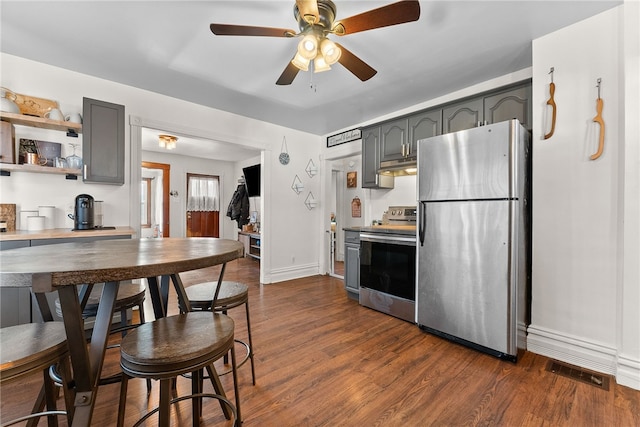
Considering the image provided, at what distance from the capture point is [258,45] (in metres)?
2.28

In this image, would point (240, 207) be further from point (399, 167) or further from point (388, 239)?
point (388, 239)

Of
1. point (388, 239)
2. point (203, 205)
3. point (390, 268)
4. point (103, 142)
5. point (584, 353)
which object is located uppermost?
point (103, 142)

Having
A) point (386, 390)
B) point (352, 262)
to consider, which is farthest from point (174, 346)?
point (352, 262)

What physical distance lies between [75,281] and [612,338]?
3087 millimetres

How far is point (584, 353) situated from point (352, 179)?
15.1 feet

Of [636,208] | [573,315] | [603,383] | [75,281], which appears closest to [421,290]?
[573,315]

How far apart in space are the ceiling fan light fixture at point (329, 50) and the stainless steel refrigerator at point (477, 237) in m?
1.28

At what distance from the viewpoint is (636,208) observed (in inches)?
70.1

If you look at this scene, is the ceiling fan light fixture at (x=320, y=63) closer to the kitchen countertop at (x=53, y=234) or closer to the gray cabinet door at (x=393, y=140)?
the gray cabinet door at (x=393, y=140)

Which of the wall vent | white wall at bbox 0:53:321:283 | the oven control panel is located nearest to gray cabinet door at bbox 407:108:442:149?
the oven control panel

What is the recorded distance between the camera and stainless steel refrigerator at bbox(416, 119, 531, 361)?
2070 millimetres

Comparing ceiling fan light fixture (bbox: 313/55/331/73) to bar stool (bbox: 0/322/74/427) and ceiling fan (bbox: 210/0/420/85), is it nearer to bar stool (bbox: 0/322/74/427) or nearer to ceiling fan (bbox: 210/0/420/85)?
ceiling fan (bbox: 210/0/420/85)

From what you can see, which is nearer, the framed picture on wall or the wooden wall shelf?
the wooden wall shelf

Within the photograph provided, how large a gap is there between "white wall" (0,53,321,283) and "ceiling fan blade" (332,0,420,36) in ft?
8.32
